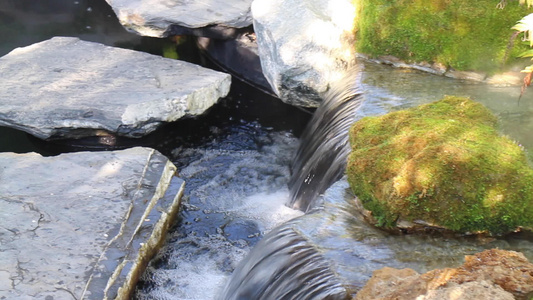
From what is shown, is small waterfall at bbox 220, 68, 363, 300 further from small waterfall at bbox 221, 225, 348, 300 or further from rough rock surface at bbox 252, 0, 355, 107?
rough rock surface at bbox 252, 0, 355, 107

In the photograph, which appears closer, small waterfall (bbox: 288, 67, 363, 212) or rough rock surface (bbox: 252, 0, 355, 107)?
small waterfall (bbox: 288, 67, 363, 212)

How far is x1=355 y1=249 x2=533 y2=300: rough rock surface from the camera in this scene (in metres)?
2.31

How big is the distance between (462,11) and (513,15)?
46 cm

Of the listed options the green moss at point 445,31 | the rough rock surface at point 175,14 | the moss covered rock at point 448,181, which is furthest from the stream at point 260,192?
the rough rock surface at point 175,14

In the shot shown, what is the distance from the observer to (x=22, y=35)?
9.30m

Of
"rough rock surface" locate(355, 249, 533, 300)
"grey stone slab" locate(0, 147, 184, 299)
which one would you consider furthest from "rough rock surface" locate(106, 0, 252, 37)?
"rough rock surface" locate(355, 249, 533, 300)

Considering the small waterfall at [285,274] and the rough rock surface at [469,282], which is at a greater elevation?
the rough rock surface at [469,282]

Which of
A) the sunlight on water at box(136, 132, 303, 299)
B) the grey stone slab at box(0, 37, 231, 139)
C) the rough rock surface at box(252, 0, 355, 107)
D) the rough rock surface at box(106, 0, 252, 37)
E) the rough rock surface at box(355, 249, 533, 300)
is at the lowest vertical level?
the sunlight on water at box(136, 132, 303, 299)

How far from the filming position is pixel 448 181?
3439 mm

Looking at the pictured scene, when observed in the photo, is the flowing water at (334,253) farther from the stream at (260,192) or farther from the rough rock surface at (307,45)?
the rough rock surface at (307,45)

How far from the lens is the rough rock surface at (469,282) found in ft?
7.58

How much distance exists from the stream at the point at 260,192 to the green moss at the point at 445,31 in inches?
9.6

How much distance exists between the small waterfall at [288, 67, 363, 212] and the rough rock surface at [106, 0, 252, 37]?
2.07m

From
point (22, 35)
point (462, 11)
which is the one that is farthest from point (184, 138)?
point (22, 35)
